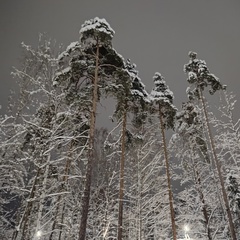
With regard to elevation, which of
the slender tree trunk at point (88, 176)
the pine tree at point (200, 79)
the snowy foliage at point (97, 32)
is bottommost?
the slender tree trunk at point (88, 176)

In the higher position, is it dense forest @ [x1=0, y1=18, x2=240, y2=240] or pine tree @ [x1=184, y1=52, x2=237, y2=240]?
pine tree @ [x1=184, y1=52, x2=237, y2=240]

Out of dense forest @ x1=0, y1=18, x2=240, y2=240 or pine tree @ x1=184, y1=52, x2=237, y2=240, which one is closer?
dense forest @ x1=0, y1=18, x2=240, y2=240

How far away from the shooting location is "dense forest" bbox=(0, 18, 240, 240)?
9.33 metres

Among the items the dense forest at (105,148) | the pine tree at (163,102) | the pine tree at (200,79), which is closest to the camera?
the dense forest at (105,148)

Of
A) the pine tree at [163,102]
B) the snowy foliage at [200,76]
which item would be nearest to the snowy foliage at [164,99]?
the pine tree at [163,102]

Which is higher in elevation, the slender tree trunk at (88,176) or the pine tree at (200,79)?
the pine tree at (200,79)

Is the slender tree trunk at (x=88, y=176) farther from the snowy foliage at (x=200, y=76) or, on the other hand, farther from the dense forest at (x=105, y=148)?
the snowy foliage at (x=200, y=76)

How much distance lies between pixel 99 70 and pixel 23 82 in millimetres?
3906

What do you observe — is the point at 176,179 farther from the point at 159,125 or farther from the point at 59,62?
the point at 59,62

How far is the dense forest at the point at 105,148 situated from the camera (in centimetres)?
933

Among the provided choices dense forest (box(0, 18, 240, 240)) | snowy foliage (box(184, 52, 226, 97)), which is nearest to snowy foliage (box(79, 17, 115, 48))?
dense forest (box(0, 18, 240, 240))

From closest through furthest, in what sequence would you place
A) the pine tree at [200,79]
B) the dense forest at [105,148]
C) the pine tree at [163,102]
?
the dense forest at [105,148], the pine tree at [163,102], the pine tree at [200,79]

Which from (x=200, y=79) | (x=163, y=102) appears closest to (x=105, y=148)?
(x=163, y=102)

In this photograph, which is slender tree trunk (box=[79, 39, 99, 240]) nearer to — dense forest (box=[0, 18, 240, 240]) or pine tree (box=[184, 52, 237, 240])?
dense forest (box=[0, 18, 240, 240])
